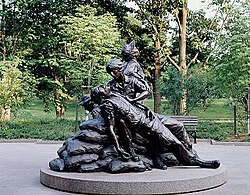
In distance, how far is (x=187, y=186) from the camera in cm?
609

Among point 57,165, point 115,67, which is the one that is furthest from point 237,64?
point 57,165

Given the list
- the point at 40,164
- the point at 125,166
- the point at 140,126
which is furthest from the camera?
the point at 40,164

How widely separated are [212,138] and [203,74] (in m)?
3.76

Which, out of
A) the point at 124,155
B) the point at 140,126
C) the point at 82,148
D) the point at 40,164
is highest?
the point at 140,126

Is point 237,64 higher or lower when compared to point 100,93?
higher

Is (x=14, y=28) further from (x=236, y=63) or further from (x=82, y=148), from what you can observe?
(x=82, y=148)

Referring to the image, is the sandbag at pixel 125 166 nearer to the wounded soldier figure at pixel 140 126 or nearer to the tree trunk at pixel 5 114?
the wounded soldier figure at pixel 140 126

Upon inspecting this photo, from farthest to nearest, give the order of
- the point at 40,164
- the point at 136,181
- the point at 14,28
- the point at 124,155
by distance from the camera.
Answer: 1. the point at 14,28
2. the point at 40,164
3. the point at 124,155
4. the point at 136,181

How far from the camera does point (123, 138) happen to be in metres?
6.91

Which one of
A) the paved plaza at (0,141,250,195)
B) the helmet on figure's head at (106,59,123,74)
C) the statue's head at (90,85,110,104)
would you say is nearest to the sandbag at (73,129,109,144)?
the statue's head at (90,85,110,104)

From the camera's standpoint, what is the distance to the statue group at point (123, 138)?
6.68 metres

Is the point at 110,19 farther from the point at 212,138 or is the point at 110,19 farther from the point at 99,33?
the point at 212,138

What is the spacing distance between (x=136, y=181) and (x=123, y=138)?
1.11 metres

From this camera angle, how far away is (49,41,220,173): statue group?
263 inches
